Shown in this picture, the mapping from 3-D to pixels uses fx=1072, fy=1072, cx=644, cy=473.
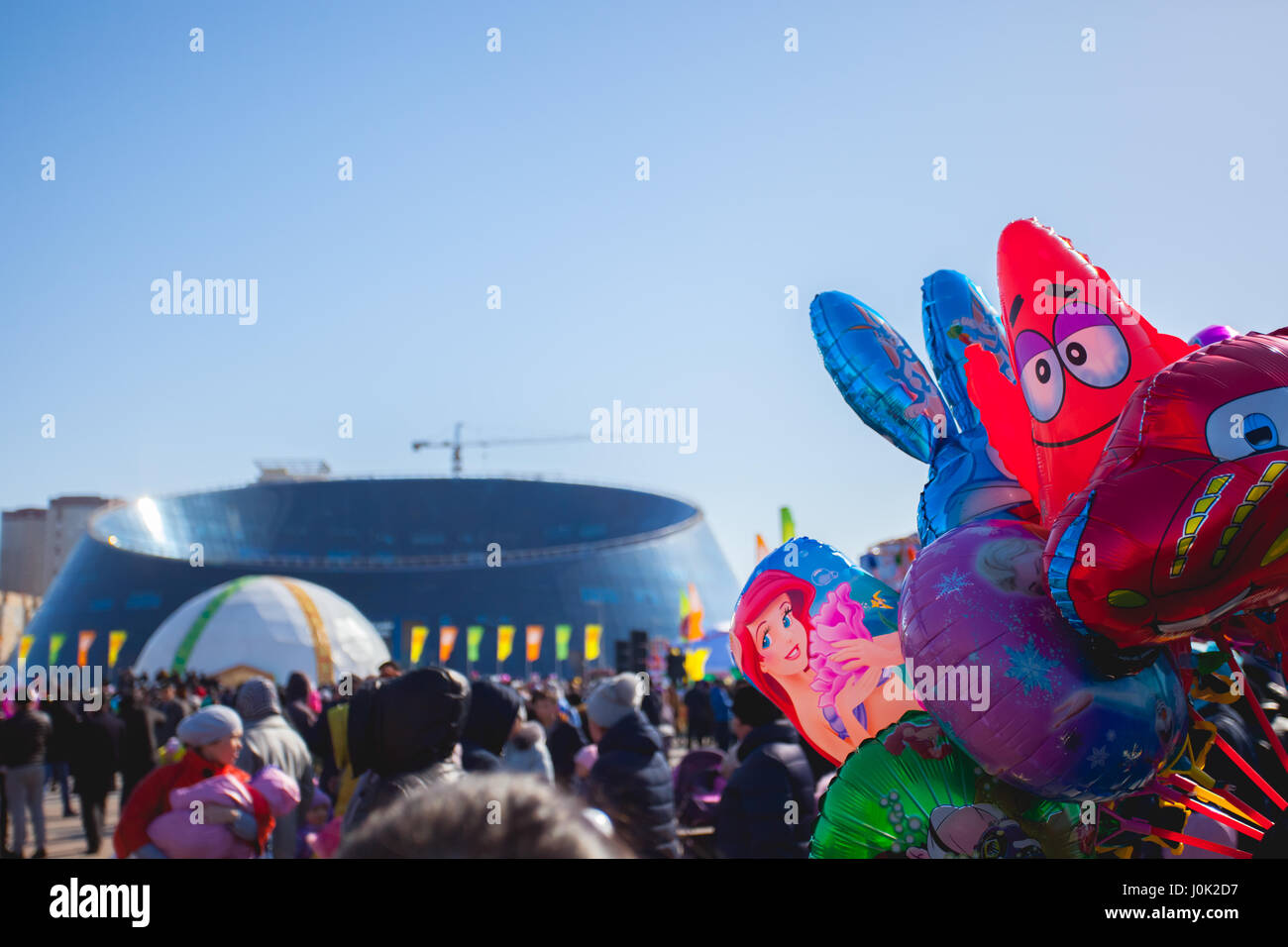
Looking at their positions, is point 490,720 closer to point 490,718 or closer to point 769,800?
point 490,718

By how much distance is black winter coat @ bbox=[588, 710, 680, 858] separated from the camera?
15.4 feet

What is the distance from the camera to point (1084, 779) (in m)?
2.76

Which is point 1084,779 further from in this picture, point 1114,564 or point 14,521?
point 14,521

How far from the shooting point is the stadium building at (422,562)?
145ft

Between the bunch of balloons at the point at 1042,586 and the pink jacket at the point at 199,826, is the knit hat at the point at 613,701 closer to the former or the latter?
the bunch of balloons at the point at 1042,586

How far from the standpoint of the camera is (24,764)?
8.92 m

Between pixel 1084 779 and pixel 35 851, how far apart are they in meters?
9.41

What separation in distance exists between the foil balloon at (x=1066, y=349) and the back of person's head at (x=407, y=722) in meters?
1.95

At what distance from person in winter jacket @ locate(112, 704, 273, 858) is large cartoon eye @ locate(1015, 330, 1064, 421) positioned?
3.11 m

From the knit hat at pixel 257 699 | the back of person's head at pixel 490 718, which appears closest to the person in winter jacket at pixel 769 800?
the back of person's head at pixel 490 718

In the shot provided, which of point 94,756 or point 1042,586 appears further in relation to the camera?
point 94,756

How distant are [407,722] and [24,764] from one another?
23.7ft

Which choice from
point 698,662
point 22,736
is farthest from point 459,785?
point 698,662

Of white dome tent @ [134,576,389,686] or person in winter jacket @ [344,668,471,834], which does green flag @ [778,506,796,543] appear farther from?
white dome tent @ [134,576,389,686]
